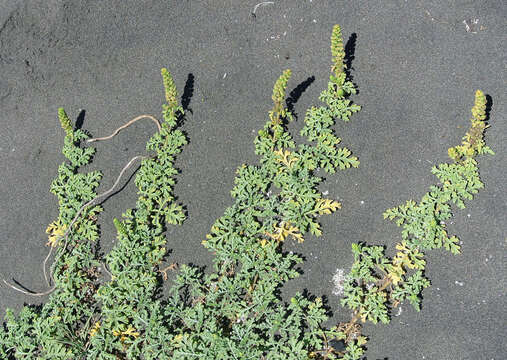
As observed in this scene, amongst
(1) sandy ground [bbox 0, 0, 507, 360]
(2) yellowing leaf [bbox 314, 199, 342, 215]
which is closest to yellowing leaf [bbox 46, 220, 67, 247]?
(1) sandy ground [bbox 0, 0, 507, 360]

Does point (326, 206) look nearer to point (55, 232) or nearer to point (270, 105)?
point (270, 105)

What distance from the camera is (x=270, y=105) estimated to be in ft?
18.8

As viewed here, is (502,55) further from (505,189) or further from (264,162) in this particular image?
(264,162)

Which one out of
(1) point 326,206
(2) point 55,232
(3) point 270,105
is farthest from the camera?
(3) point 270,105

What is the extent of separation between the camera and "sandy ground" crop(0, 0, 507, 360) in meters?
4.93

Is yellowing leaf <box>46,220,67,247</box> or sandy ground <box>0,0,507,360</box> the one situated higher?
sandy ground <box>0,0,507,360</box>

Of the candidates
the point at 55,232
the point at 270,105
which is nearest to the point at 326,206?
the point at 270,105

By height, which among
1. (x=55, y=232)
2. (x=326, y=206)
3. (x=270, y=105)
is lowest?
(x=55, y=232)

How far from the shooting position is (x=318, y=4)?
5.93 m

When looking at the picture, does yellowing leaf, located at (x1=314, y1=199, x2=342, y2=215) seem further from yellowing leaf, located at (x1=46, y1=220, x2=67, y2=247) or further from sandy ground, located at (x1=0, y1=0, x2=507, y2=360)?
yellowing leaf, located at (x1=46, y1=220, x2=67, y2=247)

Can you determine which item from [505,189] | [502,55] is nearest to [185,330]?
[505,189]

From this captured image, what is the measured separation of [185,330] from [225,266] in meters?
0.92

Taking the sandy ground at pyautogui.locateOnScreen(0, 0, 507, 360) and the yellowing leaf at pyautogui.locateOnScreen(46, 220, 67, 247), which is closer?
the sandy ground at pyautogui.locateOnScreen(0, 0, 507, 360)

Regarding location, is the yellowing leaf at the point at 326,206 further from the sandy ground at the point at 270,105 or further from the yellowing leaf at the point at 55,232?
the yellowing leaf at the point at 55,232
